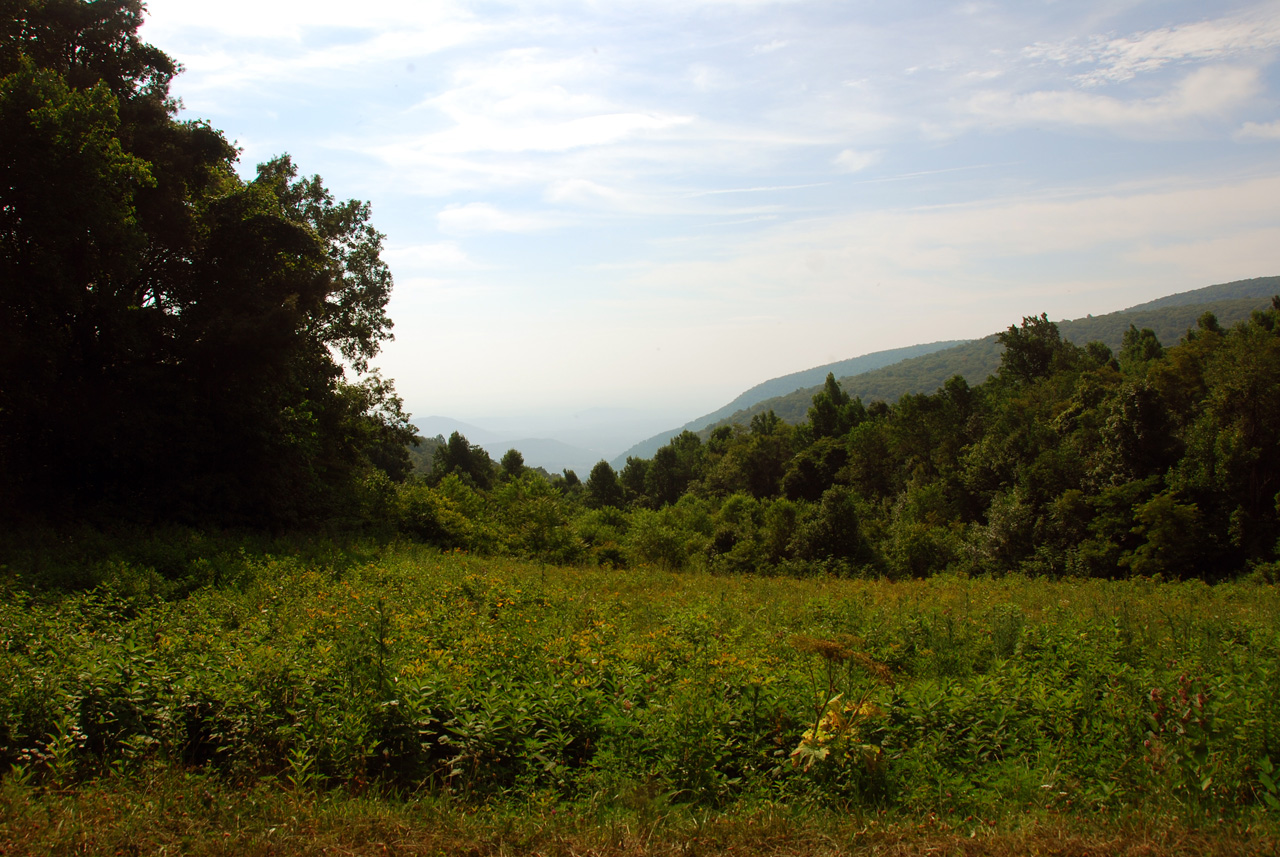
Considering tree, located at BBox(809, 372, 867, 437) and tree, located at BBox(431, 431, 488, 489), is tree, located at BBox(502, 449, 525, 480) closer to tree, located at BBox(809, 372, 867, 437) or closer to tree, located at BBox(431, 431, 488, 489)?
→ tree, located at BBox(431, 431, 488, 489)

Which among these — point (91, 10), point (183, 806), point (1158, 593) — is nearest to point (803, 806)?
point (183, 806)

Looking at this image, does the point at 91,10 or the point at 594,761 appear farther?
the point at 91,10

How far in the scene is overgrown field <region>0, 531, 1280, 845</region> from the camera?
4.14 metres

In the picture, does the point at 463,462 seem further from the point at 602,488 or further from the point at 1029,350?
the point at 1029,350

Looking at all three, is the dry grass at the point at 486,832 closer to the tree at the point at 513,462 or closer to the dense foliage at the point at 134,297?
the dense foliage at the point at 134,297

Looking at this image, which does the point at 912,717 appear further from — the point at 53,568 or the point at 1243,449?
the point at 1243,449

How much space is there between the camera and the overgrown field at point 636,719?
4137 millimetres

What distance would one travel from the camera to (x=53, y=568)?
9.36 m

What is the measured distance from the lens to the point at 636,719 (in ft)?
15.8

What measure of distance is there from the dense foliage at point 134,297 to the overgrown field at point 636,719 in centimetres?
857

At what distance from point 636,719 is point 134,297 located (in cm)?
1644

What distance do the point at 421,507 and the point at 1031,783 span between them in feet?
66.3

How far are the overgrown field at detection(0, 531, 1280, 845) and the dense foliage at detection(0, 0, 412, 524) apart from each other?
8.57 metres

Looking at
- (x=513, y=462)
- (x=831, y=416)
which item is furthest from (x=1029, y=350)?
(x=513, y=462)
